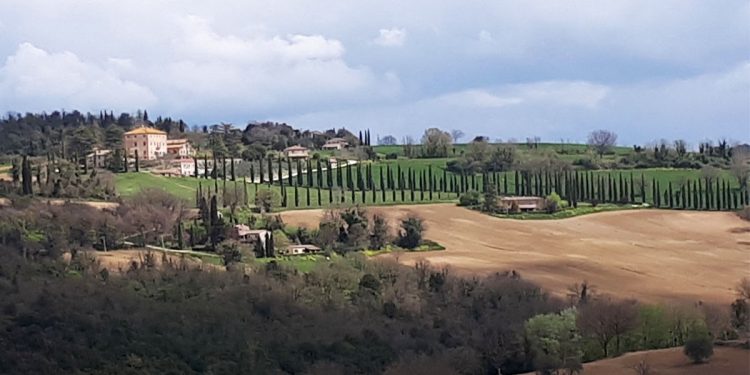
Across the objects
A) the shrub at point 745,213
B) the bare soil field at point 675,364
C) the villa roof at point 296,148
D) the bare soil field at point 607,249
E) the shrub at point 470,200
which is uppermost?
the villa roof at point 296,148

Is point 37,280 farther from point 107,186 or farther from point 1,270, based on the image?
point 107,186

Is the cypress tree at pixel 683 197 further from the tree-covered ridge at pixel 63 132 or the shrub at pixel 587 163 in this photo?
the tree-covered ridge at pixel 63 132

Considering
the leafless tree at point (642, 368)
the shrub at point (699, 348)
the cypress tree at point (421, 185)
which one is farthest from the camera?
the cypress tree at point (421, 185)

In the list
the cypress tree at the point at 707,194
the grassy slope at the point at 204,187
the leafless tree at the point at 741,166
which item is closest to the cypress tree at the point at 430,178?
the grassy slope at the point at 204,187

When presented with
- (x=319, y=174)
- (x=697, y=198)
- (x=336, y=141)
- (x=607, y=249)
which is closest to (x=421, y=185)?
(x=319, y=174)

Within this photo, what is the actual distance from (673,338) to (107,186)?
47.8m

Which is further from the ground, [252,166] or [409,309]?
[252,166]

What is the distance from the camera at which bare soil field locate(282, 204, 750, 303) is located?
210 ft

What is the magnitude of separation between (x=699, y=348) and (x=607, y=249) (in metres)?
33.5

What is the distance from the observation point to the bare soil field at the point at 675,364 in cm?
4147

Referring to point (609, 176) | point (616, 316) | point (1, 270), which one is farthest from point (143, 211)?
point (609, 176)

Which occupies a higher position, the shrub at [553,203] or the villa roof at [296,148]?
the villa roof at [296,148]

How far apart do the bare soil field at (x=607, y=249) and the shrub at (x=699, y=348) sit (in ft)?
47.7

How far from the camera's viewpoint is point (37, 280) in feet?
162
